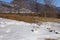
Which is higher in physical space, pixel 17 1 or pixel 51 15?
pixel 17 1

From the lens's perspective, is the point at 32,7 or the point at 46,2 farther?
the point at 32,7

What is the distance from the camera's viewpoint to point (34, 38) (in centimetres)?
498

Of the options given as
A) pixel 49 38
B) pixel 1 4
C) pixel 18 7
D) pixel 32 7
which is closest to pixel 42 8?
pixel 32 7

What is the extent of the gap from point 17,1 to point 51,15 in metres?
7.68

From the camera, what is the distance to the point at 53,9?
74.1 feet

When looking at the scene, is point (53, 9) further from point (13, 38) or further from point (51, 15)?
point (13, 38)

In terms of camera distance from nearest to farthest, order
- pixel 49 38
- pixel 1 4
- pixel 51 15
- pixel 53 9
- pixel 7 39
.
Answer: pixel 7 39 → pixel 49 38 → pixel 51 15 → pixel 53 9 → pixel 1 4

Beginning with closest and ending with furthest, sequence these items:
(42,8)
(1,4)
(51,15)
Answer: (51,15), (42,8), (1,4)

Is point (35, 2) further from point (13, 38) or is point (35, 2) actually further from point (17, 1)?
point (13, 38)

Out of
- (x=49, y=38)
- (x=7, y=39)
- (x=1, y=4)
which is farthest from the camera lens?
(x=1, y=4)

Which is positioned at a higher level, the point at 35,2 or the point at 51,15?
the point at 35,2

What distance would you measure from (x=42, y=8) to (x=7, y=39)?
21220 millimetres

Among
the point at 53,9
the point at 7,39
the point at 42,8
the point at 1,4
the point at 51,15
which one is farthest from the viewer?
the point at 1,4

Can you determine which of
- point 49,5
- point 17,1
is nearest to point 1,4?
point 17,1
